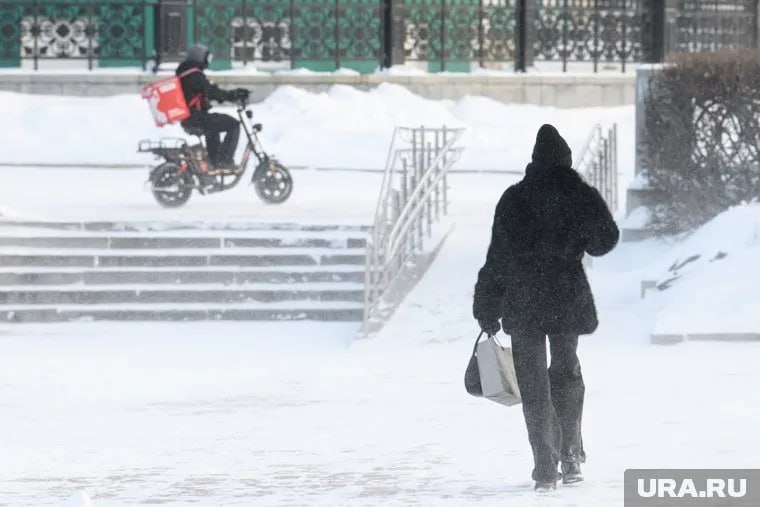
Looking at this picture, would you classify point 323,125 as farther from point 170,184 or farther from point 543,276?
point 543,276

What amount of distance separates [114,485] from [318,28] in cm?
1882

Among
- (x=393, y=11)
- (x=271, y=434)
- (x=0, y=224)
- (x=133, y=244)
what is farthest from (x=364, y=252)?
(x=393, y=11)

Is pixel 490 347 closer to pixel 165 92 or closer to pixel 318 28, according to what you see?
pixel 165 92

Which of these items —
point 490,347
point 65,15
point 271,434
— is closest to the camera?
point 490,347

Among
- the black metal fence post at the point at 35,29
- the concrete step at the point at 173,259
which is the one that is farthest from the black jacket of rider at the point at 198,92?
the black metal fence post at the point at 35,29

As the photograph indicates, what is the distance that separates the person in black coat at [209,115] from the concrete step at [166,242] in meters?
2.13

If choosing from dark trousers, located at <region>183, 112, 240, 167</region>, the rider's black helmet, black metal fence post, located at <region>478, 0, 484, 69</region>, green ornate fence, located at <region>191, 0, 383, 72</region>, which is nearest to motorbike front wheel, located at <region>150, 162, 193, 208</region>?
dark trousers, located at <region>183, 112, 240, 167</region>

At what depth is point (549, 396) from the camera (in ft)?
32.7

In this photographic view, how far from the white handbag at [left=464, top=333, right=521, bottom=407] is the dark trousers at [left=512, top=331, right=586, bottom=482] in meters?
0.06

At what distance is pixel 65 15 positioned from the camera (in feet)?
93.6

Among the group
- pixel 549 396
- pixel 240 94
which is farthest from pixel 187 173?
pixel 549 396

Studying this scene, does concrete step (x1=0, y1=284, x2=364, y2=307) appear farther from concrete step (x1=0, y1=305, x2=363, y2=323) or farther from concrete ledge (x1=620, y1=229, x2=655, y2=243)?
concrete ledge (x1=620, y1=229, x2=655, y2=243)

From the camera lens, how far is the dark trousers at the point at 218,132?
20703 mm

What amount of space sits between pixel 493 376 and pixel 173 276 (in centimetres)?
866
